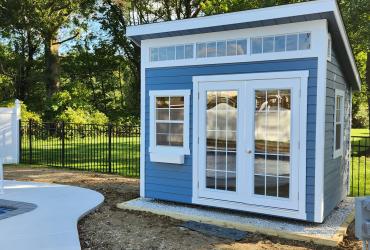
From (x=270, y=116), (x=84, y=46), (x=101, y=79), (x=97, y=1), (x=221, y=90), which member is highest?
(x=97, y=1)

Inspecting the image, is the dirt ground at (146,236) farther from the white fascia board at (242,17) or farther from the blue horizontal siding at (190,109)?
the white fascia board at (242,17)

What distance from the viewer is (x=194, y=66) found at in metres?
7.17

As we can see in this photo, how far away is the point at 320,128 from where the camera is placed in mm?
6016

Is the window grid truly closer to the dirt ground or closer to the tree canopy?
the dirt ground

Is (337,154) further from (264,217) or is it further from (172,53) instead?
(172,53)

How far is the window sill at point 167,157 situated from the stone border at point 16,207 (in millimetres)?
2254

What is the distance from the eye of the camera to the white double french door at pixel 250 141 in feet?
20.6

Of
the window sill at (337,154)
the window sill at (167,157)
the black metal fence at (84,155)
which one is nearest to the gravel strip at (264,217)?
the window sill at (167,157)

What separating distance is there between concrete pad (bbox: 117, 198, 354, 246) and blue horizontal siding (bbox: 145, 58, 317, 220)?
8.5 inches

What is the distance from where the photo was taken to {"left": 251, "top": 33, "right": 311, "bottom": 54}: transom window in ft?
20.2

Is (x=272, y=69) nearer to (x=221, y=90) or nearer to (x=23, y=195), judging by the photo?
(x=221, y=90)

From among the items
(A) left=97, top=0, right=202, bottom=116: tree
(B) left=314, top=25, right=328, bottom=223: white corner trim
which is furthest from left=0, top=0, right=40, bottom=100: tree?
(B) left=314, top=25, right=328, bottom=223: white corner trim

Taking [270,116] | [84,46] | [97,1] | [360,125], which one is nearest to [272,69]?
[270,116]

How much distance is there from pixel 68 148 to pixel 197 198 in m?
11.4
